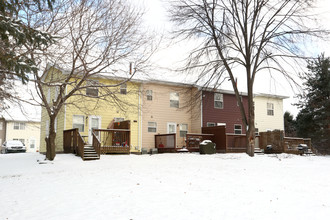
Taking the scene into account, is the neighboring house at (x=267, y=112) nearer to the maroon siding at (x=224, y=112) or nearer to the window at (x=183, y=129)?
the maroon siding at (x=224, y=112)

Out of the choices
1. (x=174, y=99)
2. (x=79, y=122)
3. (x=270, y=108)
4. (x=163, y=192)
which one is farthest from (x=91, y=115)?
(x=270, y=108)

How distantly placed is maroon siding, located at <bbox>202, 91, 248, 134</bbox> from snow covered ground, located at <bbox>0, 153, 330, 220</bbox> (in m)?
11.8

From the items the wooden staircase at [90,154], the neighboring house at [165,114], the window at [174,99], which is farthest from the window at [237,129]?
the wooden staircase at [90,154]

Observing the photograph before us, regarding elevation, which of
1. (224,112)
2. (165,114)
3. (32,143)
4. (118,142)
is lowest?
(32,143)

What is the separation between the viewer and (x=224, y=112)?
25516mm

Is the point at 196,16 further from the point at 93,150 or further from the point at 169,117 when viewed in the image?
the point at 93,150

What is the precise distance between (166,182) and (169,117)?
550 inches

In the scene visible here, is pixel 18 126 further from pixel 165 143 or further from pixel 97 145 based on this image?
pixel 97 145

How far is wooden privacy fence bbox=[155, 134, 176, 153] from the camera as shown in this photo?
795 inches

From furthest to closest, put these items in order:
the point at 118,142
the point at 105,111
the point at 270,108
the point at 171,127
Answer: the point at 270,108, the point at 171,127, the point at 105,111, the point at 118,142

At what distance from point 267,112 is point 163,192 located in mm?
22863

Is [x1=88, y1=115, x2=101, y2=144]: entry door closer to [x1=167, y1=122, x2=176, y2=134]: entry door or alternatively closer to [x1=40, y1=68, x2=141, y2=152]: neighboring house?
[x1=40, y1=68, x2=141, y2=152]: neighboring house

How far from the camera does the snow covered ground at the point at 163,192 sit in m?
6.30

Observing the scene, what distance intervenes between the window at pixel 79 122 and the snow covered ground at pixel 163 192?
22.0 feet
